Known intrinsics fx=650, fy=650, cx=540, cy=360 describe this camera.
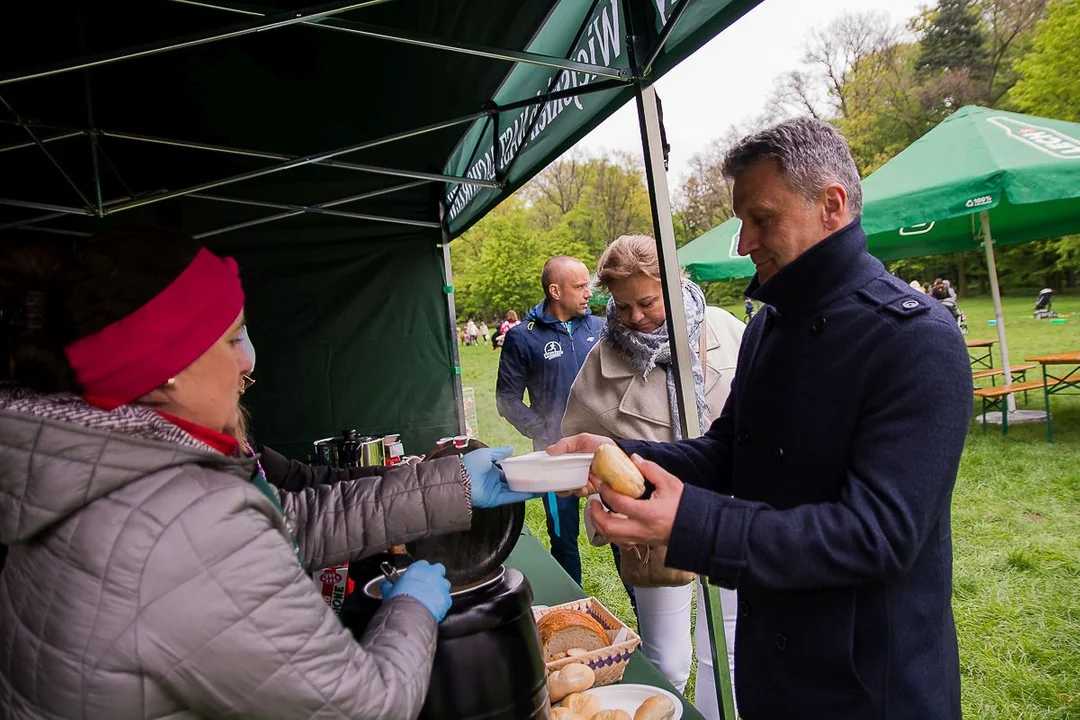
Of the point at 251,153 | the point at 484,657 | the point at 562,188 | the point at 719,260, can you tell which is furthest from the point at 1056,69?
the point at 484,657

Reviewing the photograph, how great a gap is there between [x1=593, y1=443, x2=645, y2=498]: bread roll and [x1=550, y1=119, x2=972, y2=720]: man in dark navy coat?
0.03m

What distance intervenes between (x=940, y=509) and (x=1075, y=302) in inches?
1098

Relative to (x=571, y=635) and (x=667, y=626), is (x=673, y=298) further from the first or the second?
(x=667, y=626)

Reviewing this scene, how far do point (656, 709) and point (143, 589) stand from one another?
1.12 meters

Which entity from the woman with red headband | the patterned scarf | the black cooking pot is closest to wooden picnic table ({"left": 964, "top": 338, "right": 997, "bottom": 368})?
the patterned scarf

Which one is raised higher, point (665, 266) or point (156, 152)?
point (156, 152)

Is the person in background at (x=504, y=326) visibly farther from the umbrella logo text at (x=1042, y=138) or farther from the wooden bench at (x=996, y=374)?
the umbrella logo text at (x=1042, y=138)

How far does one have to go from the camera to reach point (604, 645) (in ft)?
5.98

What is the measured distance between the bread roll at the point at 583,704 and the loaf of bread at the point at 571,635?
0.68ft

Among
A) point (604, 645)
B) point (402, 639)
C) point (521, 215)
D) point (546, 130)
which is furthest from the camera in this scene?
point (521, 215)

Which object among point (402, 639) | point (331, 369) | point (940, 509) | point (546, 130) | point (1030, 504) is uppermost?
point (546, 130)

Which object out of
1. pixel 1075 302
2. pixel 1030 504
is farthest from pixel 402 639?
pixel 1075 302

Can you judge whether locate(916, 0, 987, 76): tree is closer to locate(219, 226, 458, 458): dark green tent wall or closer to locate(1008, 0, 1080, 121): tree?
locate(1008, 0, 1080, 121): tree

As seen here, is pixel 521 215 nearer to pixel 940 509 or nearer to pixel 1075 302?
pixel 1075 302
